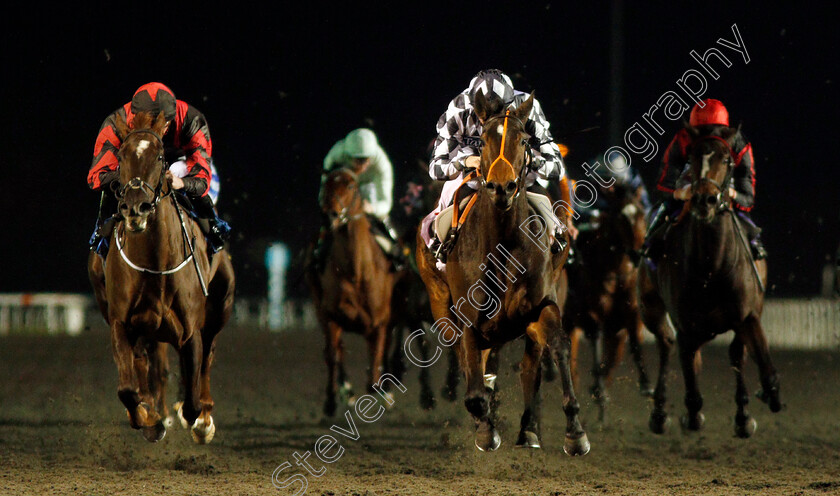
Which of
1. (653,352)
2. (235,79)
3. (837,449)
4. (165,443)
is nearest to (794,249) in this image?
(653,352)

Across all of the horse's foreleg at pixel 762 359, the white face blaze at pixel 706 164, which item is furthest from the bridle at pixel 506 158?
the horse's foreleg at pixel 762 359

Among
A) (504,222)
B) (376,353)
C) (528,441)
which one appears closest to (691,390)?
(528,441)

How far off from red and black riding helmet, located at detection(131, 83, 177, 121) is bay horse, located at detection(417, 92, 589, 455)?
1.97 meters

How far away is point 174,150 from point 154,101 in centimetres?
86

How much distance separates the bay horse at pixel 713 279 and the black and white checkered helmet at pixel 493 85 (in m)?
1.39

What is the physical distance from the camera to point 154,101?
587 cm

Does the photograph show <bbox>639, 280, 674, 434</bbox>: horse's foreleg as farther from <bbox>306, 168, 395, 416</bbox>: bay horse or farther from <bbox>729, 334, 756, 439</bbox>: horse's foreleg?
<bbox>306, 168, 395, 416</bbox>: bay horse

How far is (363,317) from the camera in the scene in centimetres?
920

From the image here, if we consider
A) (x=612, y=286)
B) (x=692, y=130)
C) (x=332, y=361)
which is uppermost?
(x=692, y=130)

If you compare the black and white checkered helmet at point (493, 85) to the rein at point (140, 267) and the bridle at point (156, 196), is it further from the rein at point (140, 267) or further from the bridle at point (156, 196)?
the rein at point (140, 267)

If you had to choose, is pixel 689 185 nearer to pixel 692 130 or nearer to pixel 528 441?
pixel 692 130

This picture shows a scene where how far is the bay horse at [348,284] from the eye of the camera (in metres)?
9.06

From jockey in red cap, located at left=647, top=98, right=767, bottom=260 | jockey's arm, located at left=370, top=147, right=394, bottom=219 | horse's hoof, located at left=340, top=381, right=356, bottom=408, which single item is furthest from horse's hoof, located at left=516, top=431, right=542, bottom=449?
jockey's arm, located at left=370, top=147, right=394, bottom=219

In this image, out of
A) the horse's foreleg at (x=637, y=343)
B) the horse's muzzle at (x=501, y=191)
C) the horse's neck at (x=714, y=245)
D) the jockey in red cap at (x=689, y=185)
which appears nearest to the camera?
the horse's muzzle at (x=501, y=191)
